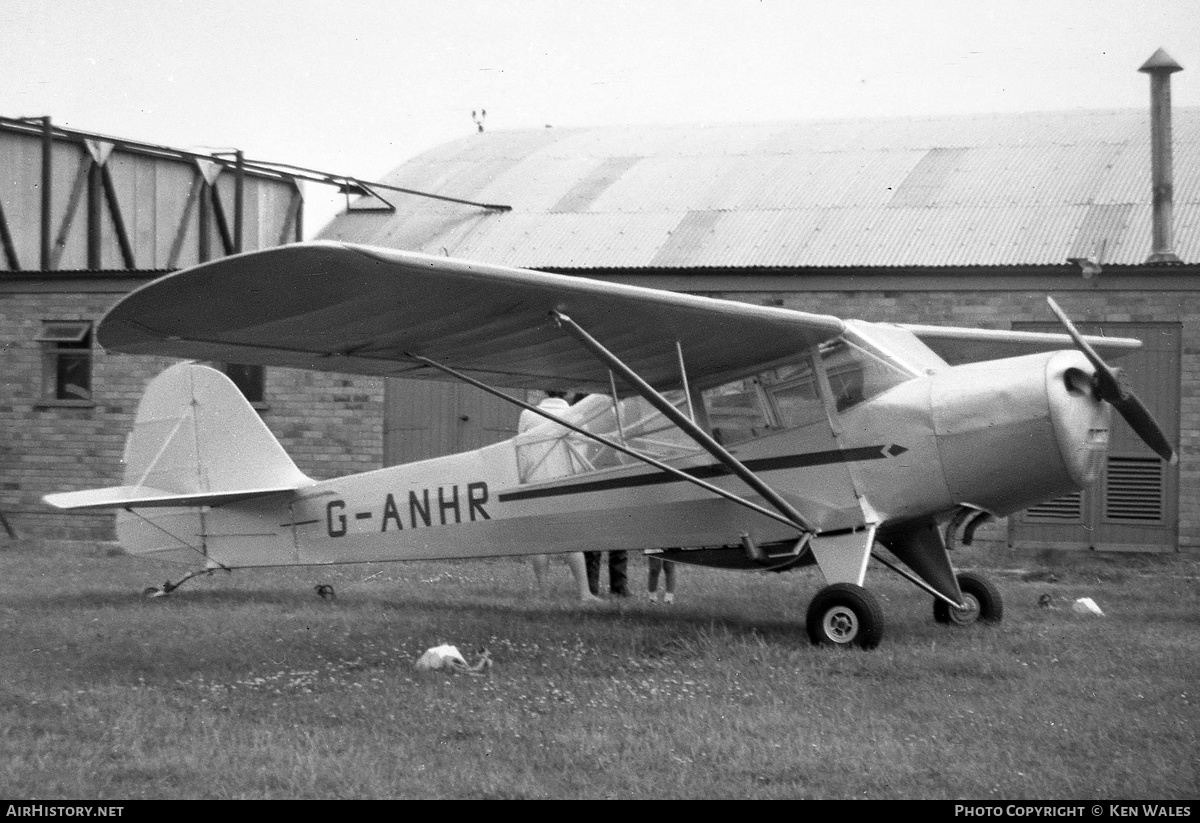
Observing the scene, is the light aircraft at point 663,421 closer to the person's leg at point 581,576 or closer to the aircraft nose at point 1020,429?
the aircraft nose at point 1020,429

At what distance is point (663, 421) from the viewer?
32.5 ft

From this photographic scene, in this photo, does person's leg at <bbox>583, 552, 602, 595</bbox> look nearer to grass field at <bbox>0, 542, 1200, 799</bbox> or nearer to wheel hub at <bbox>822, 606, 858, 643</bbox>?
grass field at <bbox>0, 542, 1200, 799</bbox>

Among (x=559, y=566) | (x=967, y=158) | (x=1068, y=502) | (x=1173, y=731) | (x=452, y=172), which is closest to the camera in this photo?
(x=1173, y=731)

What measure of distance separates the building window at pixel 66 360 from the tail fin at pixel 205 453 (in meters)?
7.90

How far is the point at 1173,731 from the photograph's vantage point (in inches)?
248

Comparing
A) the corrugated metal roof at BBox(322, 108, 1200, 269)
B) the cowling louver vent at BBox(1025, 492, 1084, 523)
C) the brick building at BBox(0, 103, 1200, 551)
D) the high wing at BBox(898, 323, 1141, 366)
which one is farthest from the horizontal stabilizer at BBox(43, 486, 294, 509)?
the cowling louver vent at BBox(1025, 492, 1084, 523)

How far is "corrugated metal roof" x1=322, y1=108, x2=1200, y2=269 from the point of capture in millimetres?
16734

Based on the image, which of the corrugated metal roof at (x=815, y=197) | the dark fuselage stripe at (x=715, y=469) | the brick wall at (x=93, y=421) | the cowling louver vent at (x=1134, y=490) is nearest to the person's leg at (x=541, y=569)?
the dark fuselage stripe at (x=715, y=469)

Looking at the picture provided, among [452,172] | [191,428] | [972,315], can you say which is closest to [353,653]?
[191,428]

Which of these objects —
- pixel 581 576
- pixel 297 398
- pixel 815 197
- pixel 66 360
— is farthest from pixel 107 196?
pixel 581 576

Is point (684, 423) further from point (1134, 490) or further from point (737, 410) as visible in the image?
point (1134, 490)

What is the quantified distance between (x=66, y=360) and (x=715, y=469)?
41.5ft

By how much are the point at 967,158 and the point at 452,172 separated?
8.19 m

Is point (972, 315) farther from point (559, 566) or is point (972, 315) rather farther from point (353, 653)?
point (353, 653)
